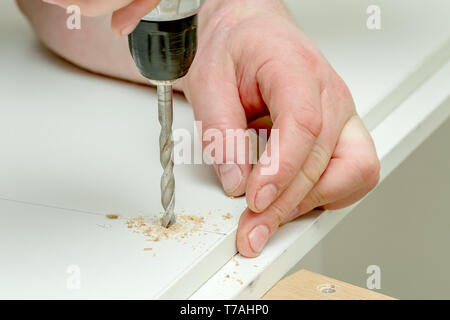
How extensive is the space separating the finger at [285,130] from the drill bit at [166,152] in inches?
2.5

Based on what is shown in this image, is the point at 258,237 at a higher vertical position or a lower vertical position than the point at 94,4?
lower

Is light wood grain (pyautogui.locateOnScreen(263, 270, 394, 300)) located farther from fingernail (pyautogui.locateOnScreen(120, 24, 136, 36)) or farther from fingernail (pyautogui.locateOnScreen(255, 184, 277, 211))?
fingernail (pyautogui.locateOnScreen(120, 24, 136, 36))

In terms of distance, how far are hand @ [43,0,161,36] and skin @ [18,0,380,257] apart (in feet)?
0.34

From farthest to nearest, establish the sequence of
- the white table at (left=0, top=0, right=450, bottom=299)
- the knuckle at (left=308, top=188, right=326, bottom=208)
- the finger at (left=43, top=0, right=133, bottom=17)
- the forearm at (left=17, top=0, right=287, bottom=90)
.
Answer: the forearm at (left=17, top=0, right=287, bottom=90) < the knuckle at (left=308, top=188, right=326, bottom=208) < the white table at (left=0, top=0, right=450, bottom=299) < the finger at (left=43, top=0, right=133, bottom=17)

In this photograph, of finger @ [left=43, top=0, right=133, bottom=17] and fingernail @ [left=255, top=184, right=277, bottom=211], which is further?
fingernail @ [left=255, top=184, right=277, bottom=211]

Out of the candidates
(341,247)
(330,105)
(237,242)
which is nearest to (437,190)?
(341,247)

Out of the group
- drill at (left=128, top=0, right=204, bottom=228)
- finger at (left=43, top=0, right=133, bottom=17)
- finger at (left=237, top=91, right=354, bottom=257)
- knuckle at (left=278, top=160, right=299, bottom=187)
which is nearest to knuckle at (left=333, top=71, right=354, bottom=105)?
finger at (left=237, top=91, right=354, bottom=257)

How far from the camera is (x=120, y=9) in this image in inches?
19.4

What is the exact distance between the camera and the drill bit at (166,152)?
599 millimetres

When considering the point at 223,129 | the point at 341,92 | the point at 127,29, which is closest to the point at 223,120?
the point at 223,129

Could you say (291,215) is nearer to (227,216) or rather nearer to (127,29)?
(227,216)

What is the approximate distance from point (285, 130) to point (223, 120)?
0.25 feet

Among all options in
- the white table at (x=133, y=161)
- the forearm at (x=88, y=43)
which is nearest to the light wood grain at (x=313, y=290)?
the white table at (x=133, y=161)

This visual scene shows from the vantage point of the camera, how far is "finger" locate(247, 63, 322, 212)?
65cm
